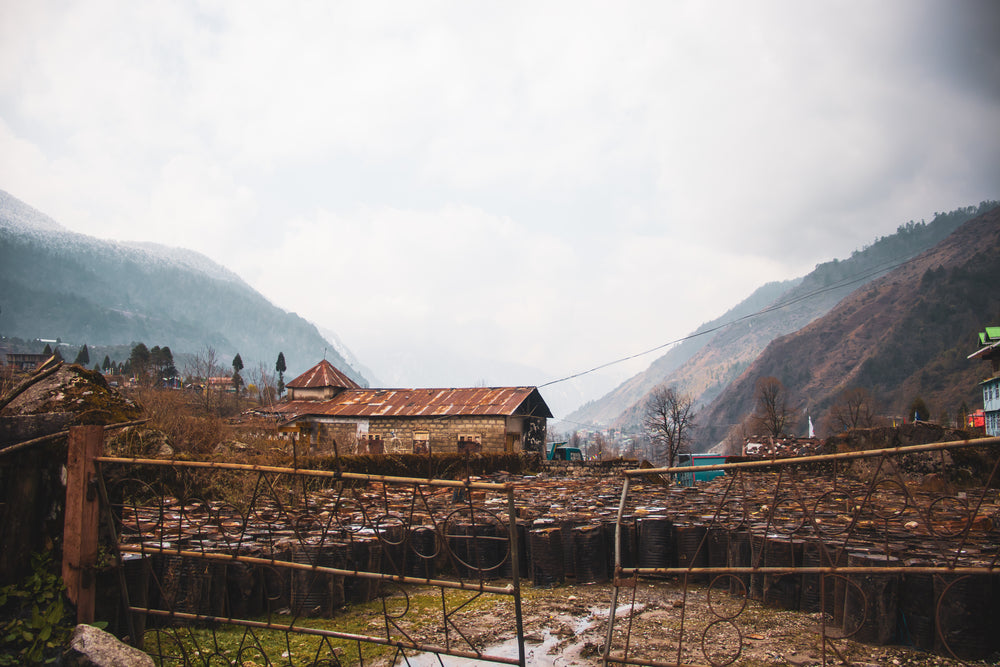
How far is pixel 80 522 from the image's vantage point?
394 cm

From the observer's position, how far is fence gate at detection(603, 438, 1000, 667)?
3650 millimetres

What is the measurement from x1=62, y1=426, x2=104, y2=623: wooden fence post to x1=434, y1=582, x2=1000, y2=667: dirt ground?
9.52ft

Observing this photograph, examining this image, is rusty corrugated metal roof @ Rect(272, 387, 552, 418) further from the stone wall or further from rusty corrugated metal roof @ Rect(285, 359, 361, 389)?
rusty corrugated metal roof @ Rect(285, 359, 361, 389)

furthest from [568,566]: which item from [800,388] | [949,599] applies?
[800,388]

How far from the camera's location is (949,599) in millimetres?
4898

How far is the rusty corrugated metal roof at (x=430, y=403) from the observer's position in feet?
100.0

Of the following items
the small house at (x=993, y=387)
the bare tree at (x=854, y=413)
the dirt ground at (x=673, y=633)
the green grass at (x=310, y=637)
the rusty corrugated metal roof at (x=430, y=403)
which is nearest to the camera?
the green grass at (x=310, y=637)

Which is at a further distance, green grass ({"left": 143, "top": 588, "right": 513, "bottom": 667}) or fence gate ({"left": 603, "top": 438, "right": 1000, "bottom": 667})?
green grass ({"left": 143, "top": 588, "right": 513, "bottom": 667})

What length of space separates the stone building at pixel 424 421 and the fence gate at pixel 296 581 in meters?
20.8

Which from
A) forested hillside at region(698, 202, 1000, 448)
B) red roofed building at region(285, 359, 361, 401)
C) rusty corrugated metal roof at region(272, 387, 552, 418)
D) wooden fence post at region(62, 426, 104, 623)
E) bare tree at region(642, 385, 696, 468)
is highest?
forested hillside at region(698, 202, 1000, 448)

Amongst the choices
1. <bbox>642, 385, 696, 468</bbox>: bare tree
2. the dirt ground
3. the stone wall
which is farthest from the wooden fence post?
<bbox>642, 385, 696, 468</bbox>: bare tree

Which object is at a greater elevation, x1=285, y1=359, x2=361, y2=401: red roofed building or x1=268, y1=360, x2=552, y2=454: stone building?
x1=285, y1=359, x2=361, y2=401: red roofed building

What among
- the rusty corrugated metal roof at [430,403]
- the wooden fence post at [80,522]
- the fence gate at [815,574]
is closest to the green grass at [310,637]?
the wooden fence post at [80,522]

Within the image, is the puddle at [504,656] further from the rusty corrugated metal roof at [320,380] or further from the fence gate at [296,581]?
the rusty corrugated metal roof at [320,380]
